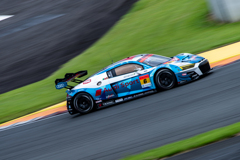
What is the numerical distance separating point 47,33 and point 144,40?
343 inches

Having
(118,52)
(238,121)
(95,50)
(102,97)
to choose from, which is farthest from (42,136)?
(95,50)

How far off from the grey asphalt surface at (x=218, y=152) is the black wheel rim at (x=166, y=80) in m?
4.32

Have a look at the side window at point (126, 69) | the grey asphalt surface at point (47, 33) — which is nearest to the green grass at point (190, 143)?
the side window at point (126, 69)

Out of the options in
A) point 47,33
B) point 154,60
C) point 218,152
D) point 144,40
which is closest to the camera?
point 218,152

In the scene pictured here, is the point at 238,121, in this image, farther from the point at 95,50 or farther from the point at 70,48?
the point at 70,48

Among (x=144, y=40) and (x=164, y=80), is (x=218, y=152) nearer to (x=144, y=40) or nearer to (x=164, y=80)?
(x=164, y=80)

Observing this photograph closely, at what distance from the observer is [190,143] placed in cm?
532

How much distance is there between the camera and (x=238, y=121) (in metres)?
5.83

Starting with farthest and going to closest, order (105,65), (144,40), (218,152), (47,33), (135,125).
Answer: (47,33)
(144,40)
(105,65)
(135,125)
(218,152)

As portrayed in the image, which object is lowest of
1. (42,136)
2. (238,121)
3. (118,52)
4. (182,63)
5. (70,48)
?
(238,121)

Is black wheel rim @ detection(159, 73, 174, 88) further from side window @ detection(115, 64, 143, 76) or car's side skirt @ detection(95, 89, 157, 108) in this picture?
side window @ detection(115, 64, 143, 76)

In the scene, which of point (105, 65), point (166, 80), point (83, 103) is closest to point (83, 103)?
point (83, 103)

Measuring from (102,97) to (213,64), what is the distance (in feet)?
13.9

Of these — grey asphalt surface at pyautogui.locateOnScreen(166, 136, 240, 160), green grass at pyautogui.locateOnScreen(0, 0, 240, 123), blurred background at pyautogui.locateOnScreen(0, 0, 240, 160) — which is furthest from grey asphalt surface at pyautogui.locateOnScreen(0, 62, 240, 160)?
green grass at pyautogui.locateOnScreen(0, 0, 240, 123)
